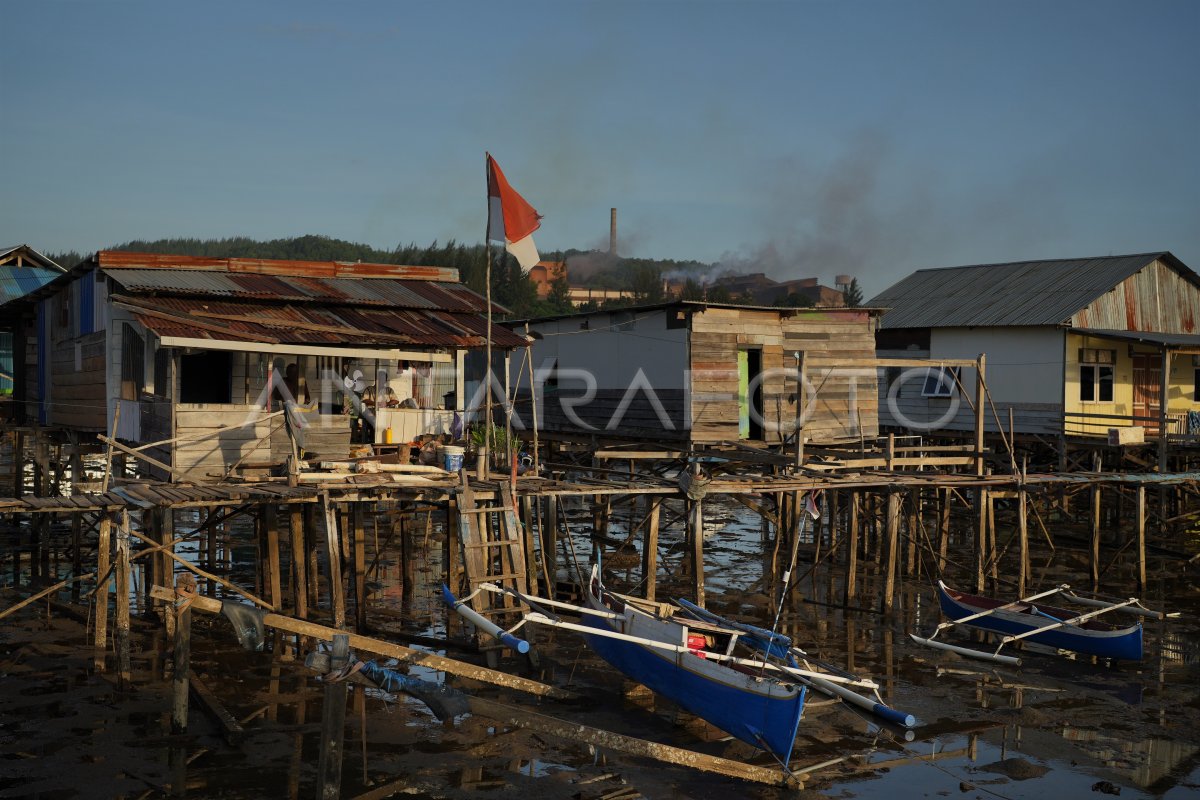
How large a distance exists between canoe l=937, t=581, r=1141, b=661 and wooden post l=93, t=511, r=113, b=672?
13435mm

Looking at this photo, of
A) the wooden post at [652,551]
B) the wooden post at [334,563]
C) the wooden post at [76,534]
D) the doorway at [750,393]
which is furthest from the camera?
the doorway at [750,393]

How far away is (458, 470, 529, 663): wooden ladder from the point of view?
51.6 feet

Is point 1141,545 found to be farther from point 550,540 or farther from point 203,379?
point 203,379

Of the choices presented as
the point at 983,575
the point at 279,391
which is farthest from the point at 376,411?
the point at 983,575

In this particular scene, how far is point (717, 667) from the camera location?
13.0m

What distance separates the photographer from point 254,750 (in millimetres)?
12461

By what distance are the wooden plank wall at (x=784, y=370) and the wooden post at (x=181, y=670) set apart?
45.9 ft

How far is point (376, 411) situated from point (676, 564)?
8887 mm

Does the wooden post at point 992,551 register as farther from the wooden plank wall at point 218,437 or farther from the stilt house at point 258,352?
the wooden plank wall at point 218,437

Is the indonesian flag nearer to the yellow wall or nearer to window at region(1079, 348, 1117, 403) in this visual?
the yellow wall

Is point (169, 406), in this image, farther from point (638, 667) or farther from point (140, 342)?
point (638, 667)

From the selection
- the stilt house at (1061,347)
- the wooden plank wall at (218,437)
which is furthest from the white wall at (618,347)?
the wooden plank wall at (218,437)

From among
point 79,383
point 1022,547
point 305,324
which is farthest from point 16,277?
point 1022,547

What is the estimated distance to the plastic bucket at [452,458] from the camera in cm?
1777
